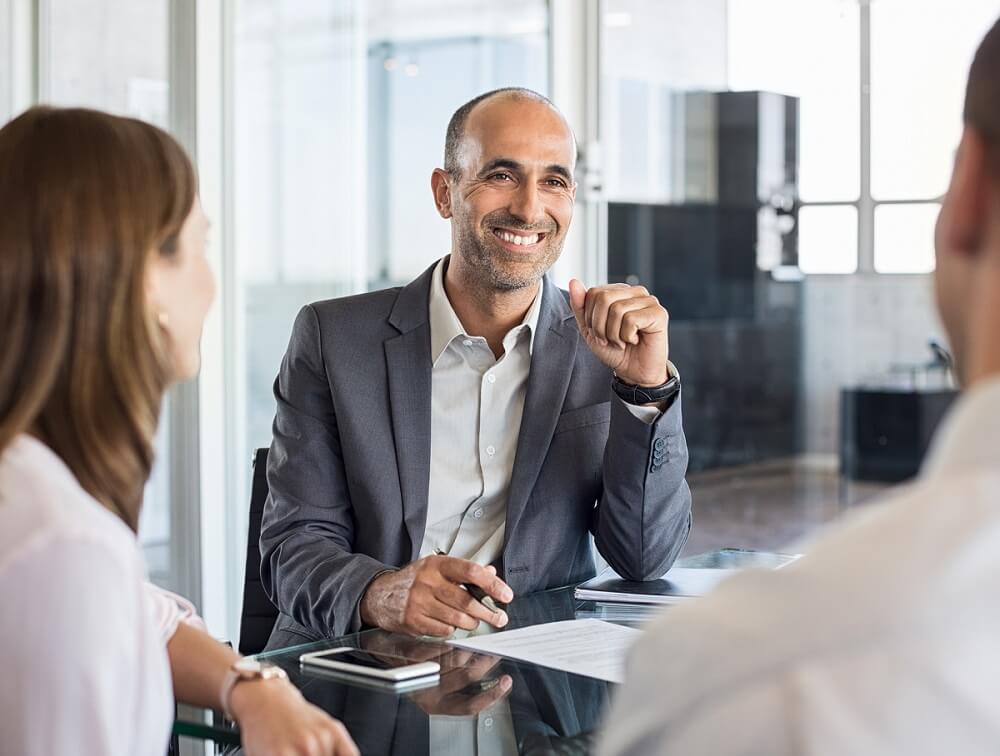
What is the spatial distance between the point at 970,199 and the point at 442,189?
6.48 feet

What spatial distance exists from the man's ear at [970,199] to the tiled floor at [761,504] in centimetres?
354

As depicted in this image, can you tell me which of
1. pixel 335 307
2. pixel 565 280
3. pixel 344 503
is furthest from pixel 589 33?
pixel 344 503

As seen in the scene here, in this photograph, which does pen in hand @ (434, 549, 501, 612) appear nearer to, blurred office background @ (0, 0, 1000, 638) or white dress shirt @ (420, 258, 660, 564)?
white dress shirt @ (420, 258, 660, 564)

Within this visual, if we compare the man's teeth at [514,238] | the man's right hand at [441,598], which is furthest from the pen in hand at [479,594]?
the man's teeth at [514,238]

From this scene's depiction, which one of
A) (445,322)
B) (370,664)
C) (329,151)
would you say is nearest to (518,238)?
(445,322)

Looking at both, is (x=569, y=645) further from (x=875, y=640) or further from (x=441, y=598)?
(x=875, y=640)

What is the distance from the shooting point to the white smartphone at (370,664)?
1529mm

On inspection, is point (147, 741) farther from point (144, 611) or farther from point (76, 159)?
point (76, 159)

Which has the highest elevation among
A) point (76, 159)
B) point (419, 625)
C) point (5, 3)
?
point (5, 3)

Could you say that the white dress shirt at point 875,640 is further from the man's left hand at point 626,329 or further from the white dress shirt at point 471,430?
the white dress shirt at point 471,430

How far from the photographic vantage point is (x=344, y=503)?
228cm

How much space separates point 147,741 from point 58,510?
0.23 meters

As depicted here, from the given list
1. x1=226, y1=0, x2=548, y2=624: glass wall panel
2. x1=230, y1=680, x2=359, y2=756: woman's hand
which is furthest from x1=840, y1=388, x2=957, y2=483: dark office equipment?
x1=230, y1=680, x2=359, y2=756: woman's hand

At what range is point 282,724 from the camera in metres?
1.29
